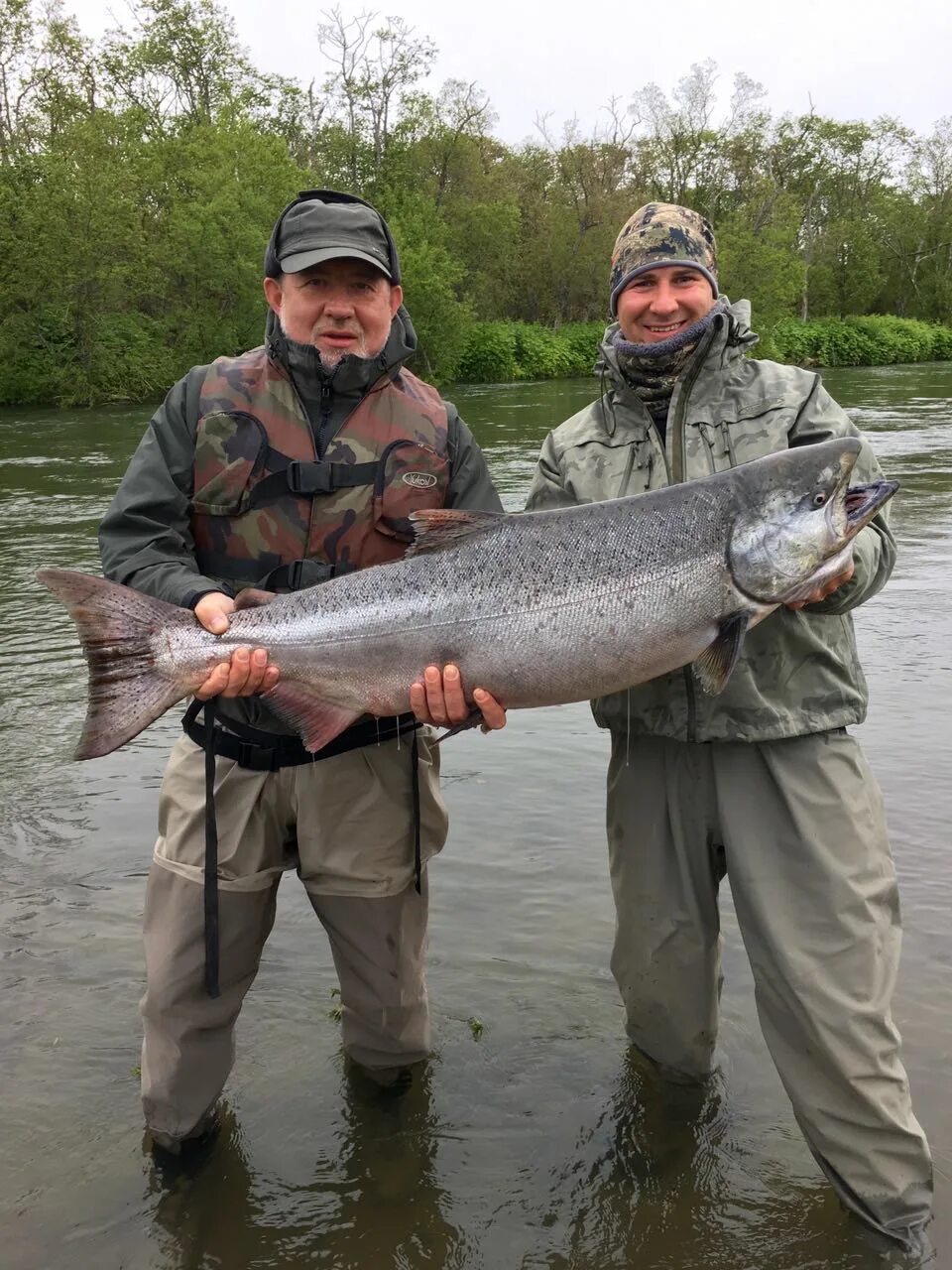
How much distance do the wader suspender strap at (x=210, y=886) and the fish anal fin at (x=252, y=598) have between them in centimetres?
35

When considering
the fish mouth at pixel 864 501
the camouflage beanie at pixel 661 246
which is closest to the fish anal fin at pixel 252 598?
the camouflage beanie at pixel 661 246

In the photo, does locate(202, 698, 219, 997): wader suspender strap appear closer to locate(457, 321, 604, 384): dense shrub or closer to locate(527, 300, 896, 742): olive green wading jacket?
locate(527, 300, 896, 742): olive green wading jacket

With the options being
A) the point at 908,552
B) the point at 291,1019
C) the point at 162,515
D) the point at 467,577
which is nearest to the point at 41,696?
the point at 291,1019

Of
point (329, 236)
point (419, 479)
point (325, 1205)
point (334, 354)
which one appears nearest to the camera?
point (325, 1205)

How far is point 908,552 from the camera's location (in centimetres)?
1191

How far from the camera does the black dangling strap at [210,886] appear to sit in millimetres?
3254

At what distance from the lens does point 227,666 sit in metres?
3.26

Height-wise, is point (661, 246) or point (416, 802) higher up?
point (661, 246)

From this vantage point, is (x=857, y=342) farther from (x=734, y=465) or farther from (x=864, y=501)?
(x=864, y=501)

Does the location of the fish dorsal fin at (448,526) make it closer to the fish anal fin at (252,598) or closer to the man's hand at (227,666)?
the fish anal fin at (252,598)

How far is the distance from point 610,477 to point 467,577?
0.59m

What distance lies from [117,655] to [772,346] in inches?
2009

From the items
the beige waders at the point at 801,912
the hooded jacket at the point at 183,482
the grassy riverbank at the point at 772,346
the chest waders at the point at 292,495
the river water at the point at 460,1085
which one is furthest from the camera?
the grassy riverbank at the point at 772,346

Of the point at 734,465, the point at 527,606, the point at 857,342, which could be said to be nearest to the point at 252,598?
the point at 527,606
